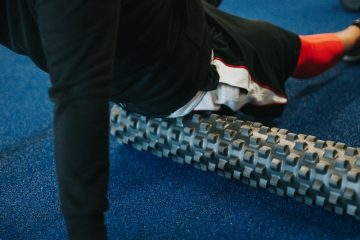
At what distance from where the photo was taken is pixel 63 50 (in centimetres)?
48

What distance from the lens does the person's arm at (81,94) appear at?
0.48 meters

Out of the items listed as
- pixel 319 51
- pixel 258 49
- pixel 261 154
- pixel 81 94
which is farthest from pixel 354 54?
pixel 81 94

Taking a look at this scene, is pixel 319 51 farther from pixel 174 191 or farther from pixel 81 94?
pixel 81 94

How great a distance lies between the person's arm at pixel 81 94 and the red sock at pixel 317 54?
1.95 feet

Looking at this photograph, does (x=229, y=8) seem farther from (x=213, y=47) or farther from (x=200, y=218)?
(x=200, y=218)

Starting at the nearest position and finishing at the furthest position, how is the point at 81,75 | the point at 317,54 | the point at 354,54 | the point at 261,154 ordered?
the point at 81,75 → the point at 261,154 → the point at 317,54 → the point at 354,54

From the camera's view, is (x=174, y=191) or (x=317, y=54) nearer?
(x=174, y=191)

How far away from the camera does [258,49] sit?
875 mm

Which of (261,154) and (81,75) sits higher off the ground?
(81,75)

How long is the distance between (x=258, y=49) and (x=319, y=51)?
218mm

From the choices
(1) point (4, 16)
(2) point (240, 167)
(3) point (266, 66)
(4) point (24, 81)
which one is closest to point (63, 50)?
(1) point (4, 16)

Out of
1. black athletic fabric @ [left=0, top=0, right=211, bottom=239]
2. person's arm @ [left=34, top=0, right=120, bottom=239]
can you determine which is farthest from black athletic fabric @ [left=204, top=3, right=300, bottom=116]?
person's arm @ [left=34, top=0, right=120, bottom=239]

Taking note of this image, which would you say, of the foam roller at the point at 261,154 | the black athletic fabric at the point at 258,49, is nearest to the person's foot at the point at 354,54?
the black athletic fabric at the point at 258,49

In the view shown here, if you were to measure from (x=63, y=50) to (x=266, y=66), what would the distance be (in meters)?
0.49
